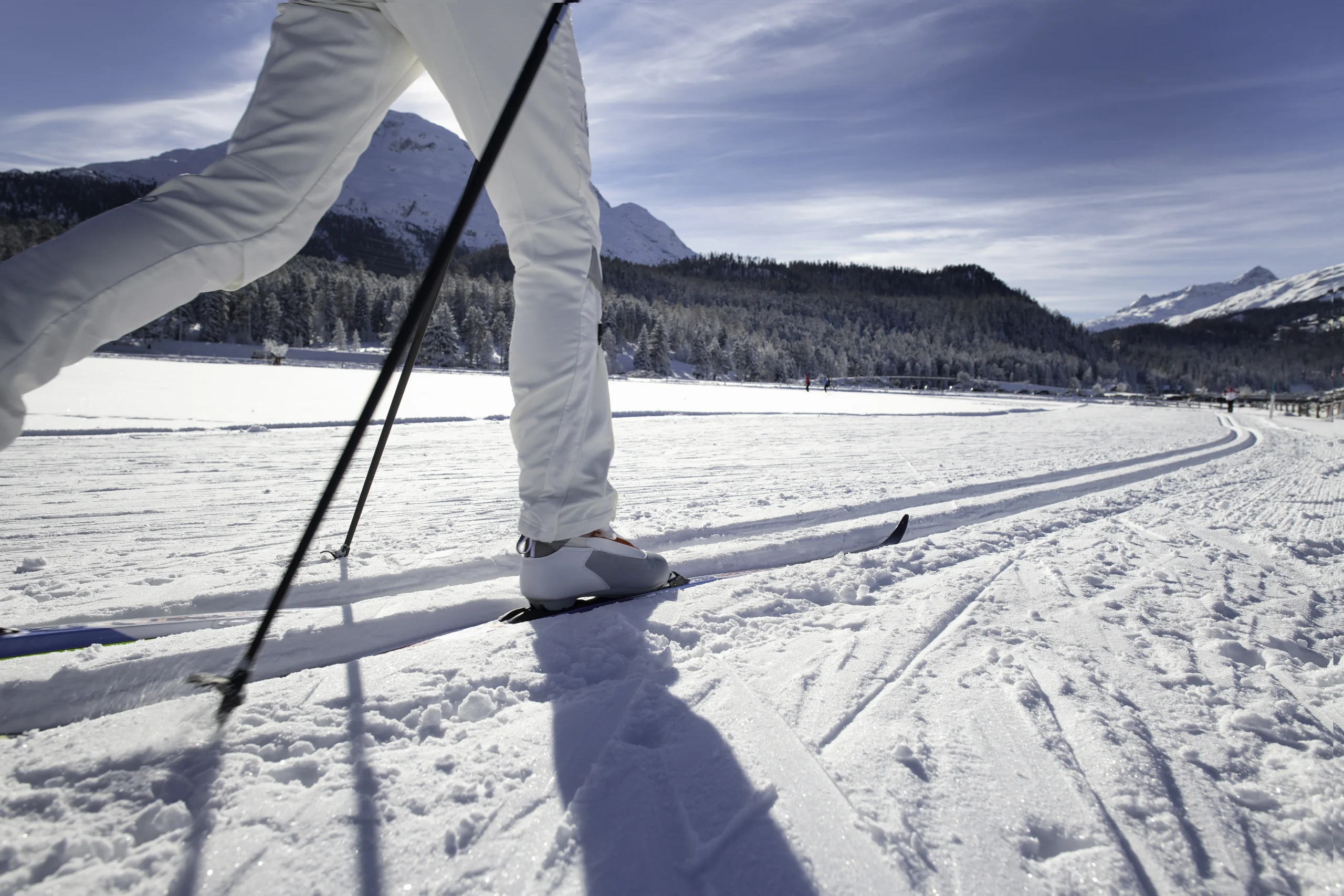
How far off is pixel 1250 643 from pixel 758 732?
1.17 m

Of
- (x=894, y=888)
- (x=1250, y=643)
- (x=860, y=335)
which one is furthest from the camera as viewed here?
(x=860, y=335)

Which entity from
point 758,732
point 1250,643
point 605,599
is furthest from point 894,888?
point 1250,643

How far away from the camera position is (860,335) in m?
102

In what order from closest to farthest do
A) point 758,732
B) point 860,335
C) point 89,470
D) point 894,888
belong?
point 894,888 < point 758,732 < point 89,470 < point 860,335

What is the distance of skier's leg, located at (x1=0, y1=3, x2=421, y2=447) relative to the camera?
0.95 m

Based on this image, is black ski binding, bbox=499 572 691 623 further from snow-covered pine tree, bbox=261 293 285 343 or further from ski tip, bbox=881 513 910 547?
snow-covered pine tree, bbox=261 293 285 343

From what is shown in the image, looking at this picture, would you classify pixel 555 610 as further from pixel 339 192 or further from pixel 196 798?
pixel 339 192

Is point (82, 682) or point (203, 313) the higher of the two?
point (203, 313)

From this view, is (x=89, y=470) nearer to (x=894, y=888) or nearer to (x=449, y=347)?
(x=894, y=888)

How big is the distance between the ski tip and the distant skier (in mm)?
974

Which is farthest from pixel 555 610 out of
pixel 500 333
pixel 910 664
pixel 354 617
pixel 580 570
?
pixel 500 333

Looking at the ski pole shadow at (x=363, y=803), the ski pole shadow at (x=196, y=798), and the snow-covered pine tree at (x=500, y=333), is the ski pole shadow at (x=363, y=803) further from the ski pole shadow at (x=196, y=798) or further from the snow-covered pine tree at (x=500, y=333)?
the snow-covered pine tree at (x=500, y=333)

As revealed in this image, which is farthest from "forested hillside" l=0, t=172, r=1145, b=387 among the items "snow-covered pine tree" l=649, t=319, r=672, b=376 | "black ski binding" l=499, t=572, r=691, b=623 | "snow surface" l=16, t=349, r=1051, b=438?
"snow surface" l=16, t=349, r=1051, b=438

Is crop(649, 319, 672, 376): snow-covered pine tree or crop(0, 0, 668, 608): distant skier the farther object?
crop(649, 319, 672, 376): snow-covered pine tree
